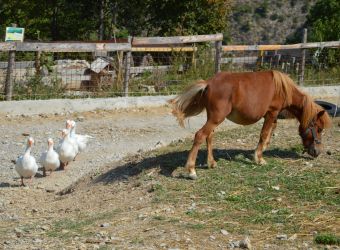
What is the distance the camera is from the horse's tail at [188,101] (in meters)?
8.34

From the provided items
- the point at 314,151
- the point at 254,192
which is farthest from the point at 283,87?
the point at 254,192

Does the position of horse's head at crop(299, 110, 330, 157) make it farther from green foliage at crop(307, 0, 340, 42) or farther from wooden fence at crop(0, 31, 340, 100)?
green foliage at crop(307, 0, 340, 42)

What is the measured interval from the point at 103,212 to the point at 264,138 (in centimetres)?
257

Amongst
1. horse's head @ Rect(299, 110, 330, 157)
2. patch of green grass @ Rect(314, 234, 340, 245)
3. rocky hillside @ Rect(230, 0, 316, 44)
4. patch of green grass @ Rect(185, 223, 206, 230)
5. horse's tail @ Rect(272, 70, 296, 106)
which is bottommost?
patch of green grass @ Rect(185, 223, 206, 230)

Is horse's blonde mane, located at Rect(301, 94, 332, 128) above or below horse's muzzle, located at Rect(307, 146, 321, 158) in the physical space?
above

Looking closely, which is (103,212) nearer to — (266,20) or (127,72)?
(127,72)

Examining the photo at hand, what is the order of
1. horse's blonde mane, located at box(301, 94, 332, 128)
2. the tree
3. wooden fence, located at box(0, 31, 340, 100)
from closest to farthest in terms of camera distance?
horse's blonde mane, located at box(301, 94, 332, 128) → wooden fence, located at box(0, 31, 340, 100) → the tree

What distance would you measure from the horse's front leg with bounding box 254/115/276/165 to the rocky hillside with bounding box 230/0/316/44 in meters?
40.9

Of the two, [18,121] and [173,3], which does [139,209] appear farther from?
[173,3]

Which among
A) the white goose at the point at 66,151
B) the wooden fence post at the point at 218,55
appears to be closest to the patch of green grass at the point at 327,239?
the white goose at the point at 66,151

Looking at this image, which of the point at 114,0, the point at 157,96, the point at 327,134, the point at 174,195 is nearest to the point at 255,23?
the point at 114,0

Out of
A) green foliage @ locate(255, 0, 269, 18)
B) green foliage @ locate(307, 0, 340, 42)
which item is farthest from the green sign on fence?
green foliage @ locate(255, 0, 269, 18)

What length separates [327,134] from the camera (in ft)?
33.9

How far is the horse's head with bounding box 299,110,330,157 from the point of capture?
8.83m
